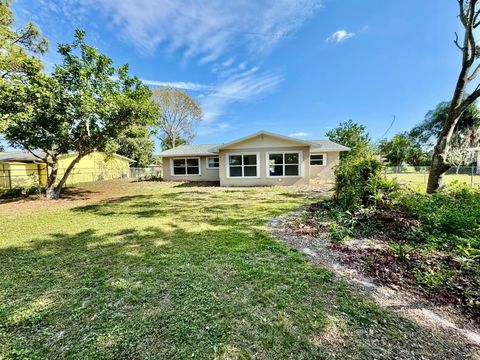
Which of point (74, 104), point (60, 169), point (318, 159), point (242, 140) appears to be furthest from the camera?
point (318, 159)

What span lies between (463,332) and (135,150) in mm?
34262

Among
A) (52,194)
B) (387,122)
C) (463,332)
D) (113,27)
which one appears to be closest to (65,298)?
(463,332)

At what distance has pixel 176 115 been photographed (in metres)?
30.8

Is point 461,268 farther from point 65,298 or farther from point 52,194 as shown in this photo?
Result: point 52,194

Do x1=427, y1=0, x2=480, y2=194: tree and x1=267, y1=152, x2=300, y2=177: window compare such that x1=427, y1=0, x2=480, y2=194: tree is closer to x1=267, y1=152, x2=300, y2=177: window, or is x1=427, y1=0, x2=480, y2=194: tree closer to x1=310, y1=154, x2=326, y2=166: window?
x1=267, y1=152, x2=300, y2=177: window

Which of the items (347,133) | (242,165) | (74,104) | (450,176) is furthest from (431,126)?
(74,104)

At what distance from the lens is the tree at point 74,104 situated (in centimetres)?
840

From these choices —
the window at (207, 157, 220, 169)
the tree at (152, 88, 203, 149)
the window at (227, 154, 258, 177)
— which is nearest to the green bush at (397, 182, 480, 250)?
the window at (227, 154, 258, 177)

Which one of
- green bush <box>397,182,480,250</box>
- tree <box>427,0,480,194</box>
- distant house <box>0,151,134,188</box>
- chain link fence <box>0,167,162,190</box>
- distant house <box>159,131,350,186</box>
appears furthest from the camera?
distant house <box>159,131,350,186</box>

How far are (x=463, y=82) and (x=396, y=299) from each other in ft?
27.2

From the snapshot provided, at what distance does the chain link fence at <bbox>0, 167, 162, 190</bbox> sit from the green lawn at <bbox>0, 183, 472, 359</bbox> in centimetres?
1090

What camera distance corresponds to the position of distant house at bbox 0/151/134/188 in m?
13.3

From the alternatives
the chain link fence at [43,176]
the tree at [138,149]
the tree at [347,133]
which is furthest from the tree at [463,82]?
the tree at [138,149]

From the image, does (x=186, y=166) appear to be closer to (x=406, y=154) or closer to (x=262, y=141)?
(x=262, y=141)
